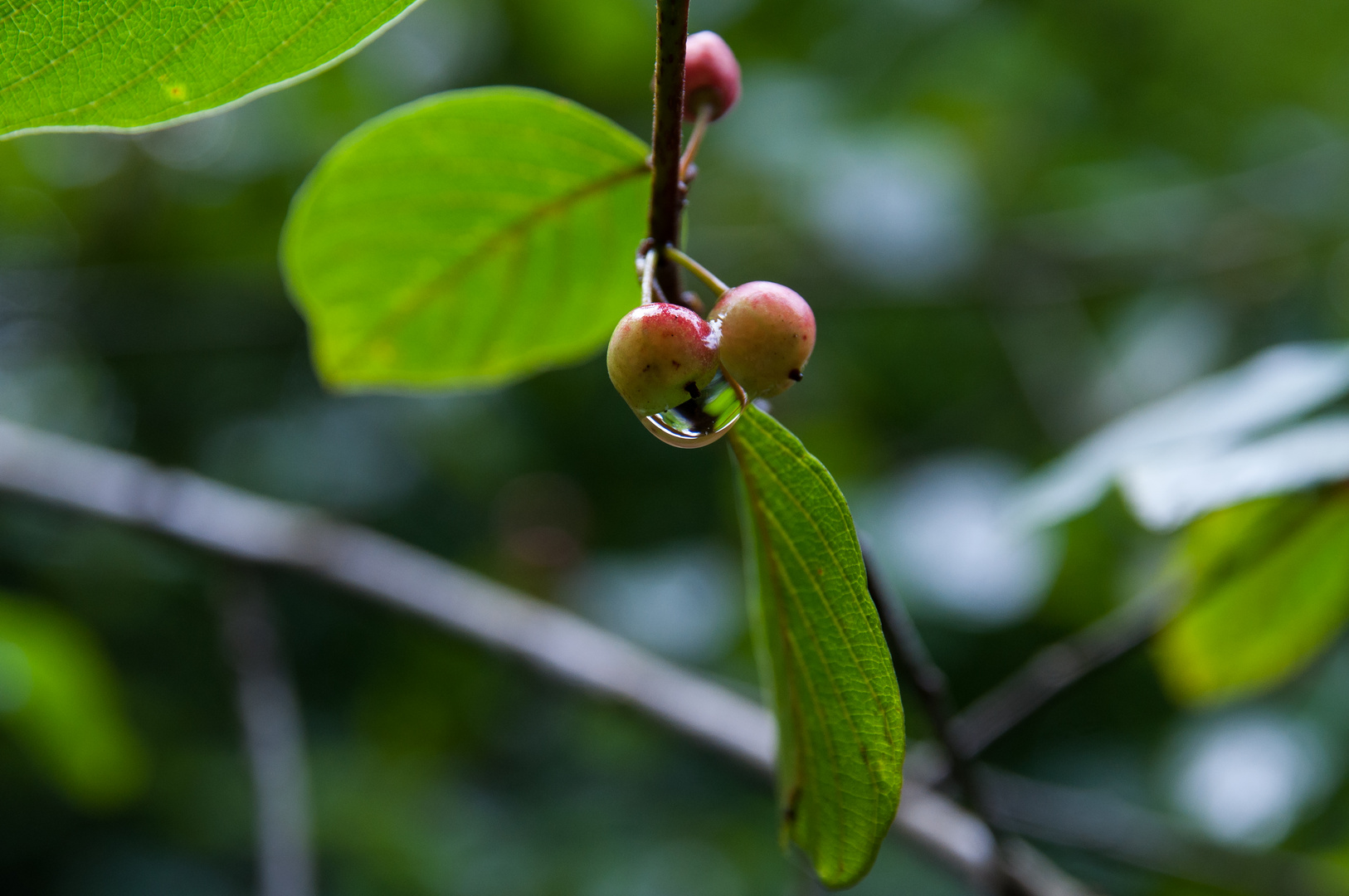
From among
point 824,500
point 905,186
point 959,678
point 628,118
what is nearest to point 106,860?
point 959,678

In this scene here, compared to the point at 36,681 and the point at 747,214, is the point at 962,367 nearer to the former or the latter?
the point at 747,214

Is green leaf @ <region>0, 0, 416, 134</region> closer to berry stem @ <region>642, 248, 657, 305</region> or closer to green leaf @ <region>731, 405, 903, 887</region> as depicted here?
berry stem @ <region>642, 248, 657, 305</region>

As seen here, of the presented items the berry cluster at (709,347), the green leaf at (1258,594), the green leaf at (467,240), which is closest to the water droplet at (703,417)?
the berry cluster at (709,347)

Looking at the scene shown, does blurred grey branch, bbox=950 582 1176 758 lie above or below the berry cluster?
below

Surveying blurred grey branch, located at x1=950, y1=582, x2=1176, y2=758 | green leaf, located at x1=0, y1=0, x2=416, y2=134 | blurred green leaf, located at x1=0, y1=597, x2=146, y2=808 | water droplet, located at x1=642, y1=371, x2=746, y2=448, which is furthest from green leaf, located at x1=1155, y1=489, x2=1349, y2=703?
blurred green leaf, located at x1=0, y1=597, x2=146, y2=808

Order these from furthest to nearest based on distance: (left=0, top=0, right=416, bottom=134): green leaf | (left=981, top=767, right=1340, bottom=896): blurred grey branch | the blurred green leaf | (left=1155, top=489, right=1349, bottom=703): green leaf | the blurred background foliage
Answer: the blurred background foliage, the blurred green leaf, (left=981, top=767, right=1340, bottom=896): blurred grey branch, (left=1155, top=489, right=1349, bottom=703): green leaf, (left=0, top=0, right=416, bottom=134): green leaf

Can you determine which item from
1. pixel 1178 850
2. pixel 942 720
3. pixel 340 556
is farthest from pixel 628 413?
pixel 942 720
